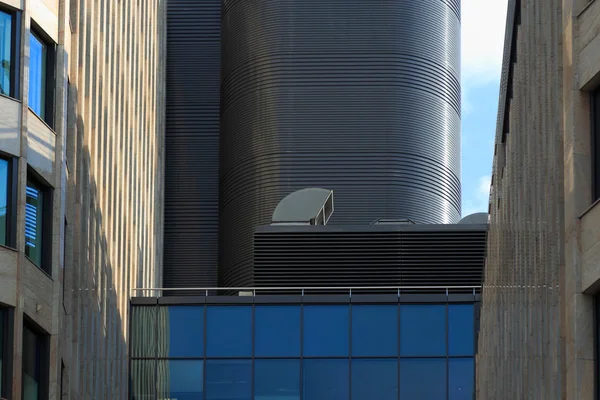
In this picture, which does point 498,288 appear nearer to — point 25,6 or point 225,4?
point 25,6

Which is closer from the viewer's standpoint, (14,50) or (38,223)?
(14,50)

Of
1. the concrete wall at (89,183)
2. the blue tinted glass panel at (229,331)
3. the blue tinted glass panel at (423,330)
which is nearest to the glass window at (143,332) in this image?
the concrete wall at (89,183)

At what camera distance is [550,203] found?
1209 inches

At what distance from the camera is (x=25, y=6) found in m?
42.7

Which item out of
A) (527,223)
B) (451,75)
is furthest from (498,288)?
(451,75)

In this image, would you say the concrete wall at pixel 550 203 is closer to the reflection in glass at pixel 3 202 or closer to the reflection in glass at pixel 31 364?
the reflection in glass at pixel 31 364

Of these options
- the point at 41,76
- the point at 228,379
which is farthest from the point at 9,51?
the point at 228,379

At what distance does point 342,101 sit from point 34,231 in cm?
4249

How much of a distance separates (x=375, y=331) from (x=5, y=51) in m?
24.6

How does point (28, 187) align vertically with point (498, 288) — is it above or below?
above

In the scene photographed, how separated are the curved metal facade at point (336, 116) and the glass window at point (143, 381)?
19.2 meters

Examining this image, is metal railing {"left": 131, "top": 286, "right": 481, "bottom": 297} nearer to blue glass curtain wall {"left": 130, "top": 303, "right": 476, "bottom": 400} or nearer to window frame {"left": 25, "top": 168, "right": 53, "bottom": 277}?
blue glass curtain wall {"left": 130, "top": 303, "right": 476, "bottom": 400}

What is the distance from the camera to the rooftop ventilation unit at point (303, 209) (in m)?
72.1

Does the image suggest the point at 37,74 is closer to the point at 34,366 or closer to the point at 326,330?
the point at 34,366
